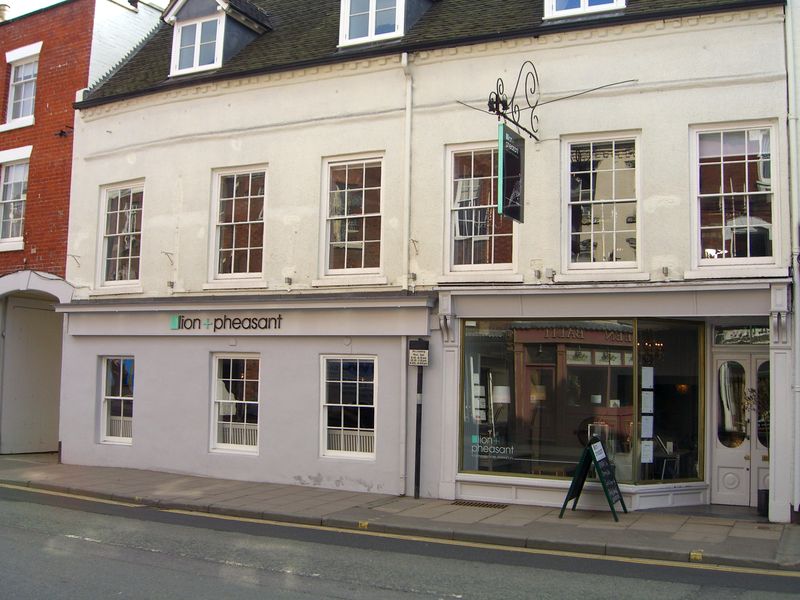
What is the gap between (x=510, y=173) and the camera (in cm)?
1216

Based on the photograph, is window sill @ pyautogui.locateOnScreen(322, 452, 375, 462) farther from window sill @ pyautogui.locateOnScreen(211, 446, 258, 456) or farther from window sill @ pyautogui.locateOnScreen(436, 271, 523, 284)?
window sill @ pyautogui.locateOnScreen(436, 271, 523, 284)

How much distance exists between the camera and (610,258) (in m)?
12.3

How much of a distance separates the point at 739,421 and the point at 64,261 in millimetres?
13859

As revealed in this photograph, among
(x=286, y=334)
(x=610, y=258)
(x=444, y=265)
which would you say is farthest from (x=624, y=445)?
(x=286, y=334)

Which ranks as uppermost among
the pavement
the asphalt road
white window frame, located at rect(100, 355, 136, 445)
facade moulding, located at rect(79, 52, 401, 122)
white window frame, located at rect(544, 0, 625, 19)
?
white window frame, located at rect(544, 0, 625, 19)

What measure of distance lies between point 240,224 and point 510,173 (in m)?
5.73

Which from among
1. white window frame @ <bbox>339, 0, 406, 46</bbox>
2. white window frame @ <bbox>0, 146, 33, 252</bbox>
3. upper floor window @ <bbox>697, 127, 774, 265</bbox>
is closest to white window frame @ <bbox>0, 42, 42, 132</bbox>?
white window frame @ <bbox>0, 146, 33, 252</bbox>

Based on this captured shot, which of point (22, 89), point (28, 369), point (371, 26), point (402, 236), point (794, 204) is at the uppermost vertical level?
point (22, 89)

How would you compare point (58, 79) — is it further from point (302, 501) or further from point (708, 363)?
point (708, 363)

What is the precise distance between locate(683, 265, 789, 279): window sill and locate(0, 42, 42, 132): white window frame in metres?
15.1

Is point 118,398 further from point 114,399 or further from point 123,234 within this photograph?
point 123,234

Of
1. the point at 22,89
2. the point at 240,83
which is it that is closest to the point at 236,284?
the point at 240,83

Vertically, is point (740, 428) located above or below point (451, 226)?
below

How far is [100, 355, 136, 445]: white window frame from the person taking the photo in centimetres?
1643
